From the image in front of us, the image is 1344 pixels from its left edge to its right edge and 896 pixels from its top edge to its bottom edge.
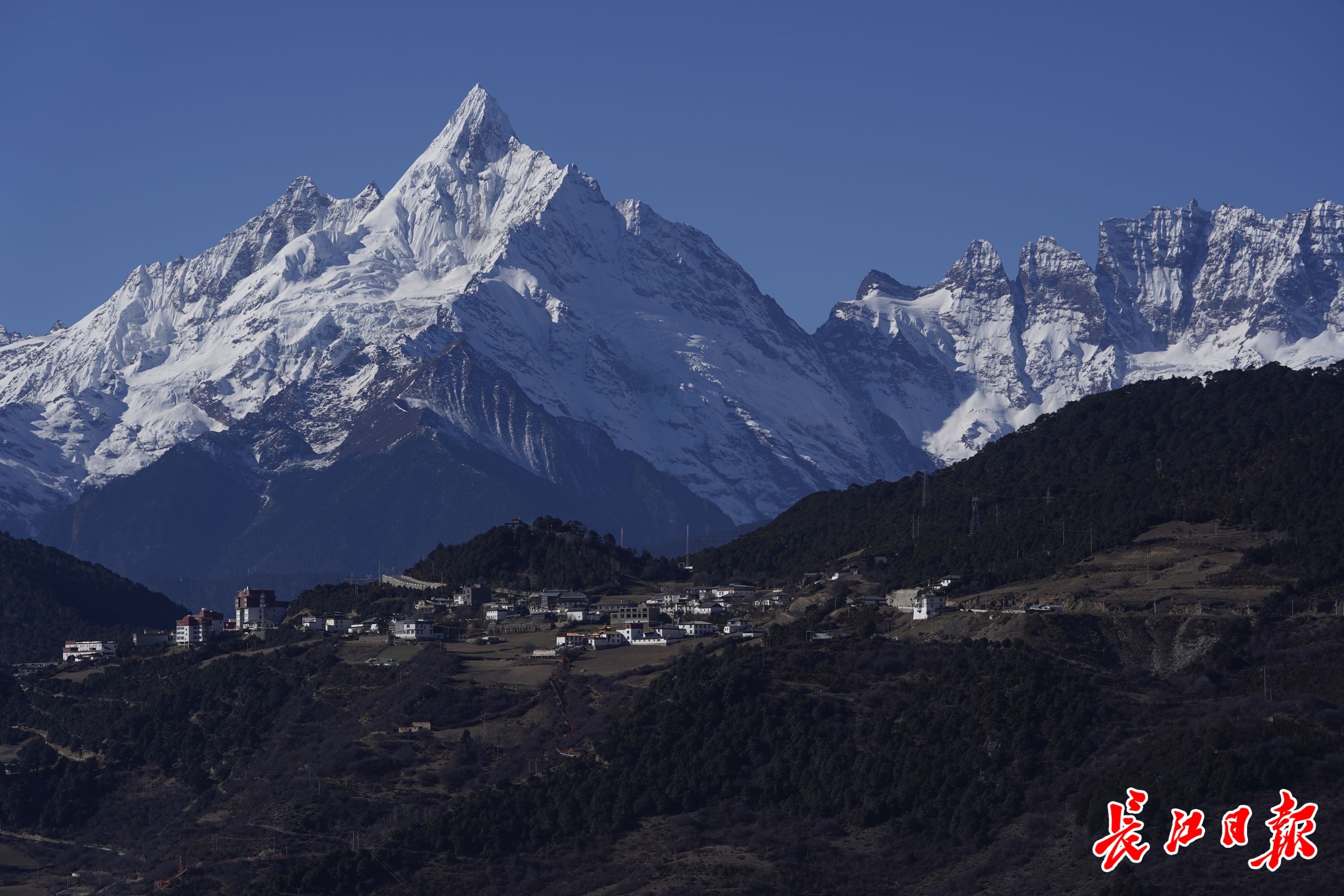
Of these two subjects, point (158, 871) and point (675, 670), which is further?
point (675, 670)

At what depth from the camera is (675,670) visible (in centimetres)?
17025

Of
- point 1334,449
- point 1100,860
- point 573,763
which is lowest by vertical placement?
point 1100,860

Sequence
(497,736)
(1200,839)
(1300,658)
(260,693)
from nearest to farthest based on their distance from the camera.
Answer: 1. (1200,839)
2. (1300,658)
3. (497,736)
4. (260,693)

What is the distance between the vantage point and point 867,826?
5595 inches

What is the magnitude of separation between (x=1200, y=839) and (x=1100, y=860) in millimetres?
5633

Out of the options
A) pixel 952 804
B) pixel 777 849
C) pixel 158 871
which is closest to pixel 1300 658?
pixel 952 804

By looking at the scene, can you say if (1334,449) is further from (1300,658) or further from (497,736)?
(497,736)

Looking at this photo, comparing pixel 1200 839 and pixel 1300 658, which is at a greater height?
pixel 1300 658

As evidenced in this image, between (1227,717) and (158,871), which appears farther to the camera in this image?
(158,871)

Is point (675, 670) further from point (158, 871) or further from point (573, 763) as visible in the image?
point (158, 871)

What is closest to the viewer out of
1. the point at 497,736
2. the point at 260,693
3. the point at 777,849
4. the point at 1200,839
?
the point at 1200,839

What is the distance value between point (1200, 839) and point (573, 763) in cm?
4804

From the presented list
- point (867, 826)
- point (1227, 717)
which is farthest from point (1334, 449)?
point (867, 826)

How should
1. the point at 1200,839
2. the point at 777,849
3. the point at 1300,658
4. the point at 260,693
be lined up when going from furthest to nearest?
1. the point at 260,693
2. the point at 1300,658
3. the point at 777,849
4. the point at 1200,839
